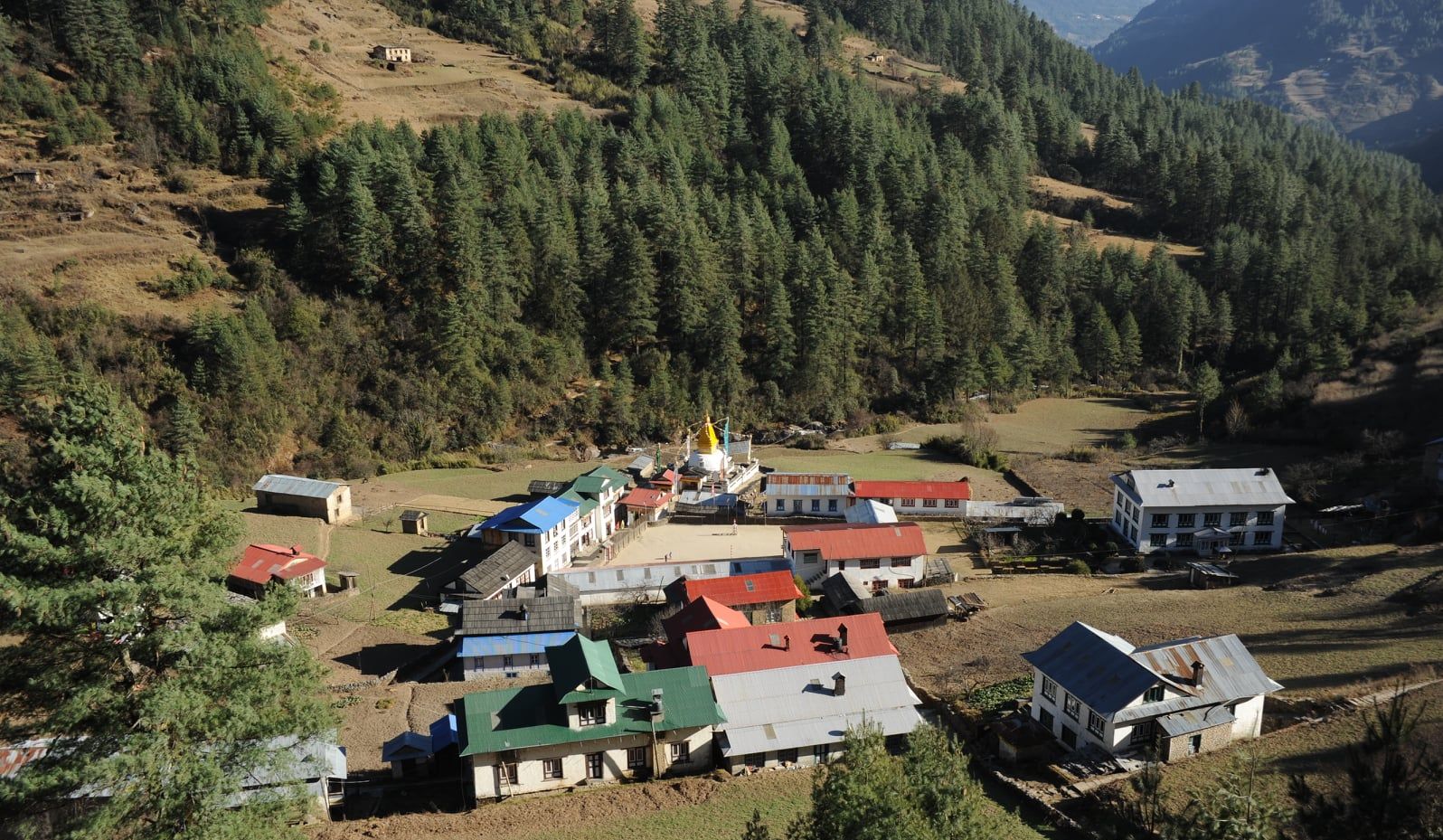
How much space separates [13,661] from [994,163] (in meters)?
79.9

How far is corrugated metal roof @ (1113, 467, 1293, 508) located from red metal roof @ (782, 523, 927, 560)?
386 inches

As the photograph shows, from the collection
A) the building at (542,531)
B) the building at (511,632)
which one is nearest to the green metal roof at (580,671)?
the building at (511,632)

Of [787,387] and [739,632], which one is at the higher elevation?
[787,387]

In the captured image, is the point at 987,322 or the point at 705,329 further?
the point at 987,322

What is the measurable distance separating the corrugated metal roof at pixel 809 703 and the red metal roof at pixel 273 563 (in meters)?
16.1

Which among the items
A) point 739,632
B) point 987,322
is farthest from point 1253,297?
point 739,632

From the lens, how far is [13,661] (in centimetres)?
1004

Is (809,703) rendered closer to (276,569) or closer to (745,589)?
(745,589)

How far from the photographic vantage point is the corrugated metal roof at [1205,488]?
36.7 metres

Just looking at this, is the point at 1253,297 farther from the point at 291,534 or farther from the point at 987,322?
the point at 291,534

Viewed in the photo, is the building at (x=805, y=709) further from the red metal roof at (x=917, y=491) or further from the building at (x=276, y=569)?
the red metal roof at (x=917, y=491)

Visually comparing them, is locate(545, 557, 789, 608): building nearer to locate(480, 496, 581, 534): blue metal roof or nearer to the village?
the village

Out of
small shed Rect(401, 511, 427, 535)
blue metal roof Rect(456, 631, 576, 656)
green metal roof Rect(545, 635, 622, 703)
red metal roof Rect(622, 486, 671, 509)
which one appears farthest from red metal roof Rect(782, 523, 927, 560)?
small shed Rect(401, 511, 427, 535)

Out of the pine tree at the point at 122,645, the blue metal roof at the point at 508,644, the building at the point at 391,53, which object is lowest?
the blue metal roof at the point at 508,644
